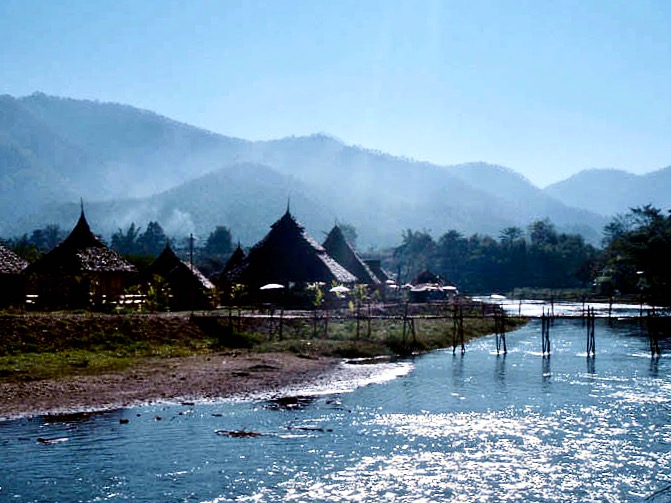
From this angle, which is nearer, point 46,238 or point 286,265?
point 286,265

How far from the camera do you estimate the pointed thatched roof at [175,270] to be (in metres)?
44.6

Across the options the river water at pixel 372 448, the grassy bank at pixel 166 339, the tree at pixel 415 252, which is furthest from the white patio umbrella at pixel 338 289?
the tree at pixel 415 252

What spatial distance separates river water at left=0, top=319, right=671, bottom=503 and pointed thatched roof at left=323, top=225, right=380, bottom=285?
31960 millimetres

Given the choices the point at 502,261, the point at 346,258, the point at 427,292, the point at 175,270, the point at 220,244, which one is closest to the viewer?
the point at 175,270

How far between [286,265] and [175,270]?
7.00 metres

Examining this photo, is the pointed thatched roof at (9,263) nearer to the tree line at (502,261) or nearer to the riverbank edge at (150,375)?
the riverbank edge at (150,375)

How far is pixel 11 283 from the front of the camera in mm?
35812

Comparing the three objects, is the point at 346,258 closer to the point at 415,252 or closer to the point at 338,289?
the point at 338,289

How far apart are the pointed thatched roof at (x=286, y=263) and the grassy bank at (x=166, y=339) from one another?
6.80m

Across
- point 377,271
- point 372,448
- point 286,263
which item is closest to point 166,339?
point 372,448

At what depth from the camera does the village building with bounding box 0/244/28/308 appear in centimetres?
3534

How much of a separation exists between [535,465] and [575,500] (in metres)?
2.33

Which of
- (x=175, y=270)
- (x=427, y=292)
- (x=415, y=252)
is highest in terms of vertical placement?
(x=415, y=252)

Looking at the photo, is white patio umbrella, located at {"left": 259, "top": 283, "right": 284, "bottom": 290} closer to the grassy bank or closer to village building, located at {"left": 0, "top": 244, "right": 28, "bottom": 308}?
the grassy bank
